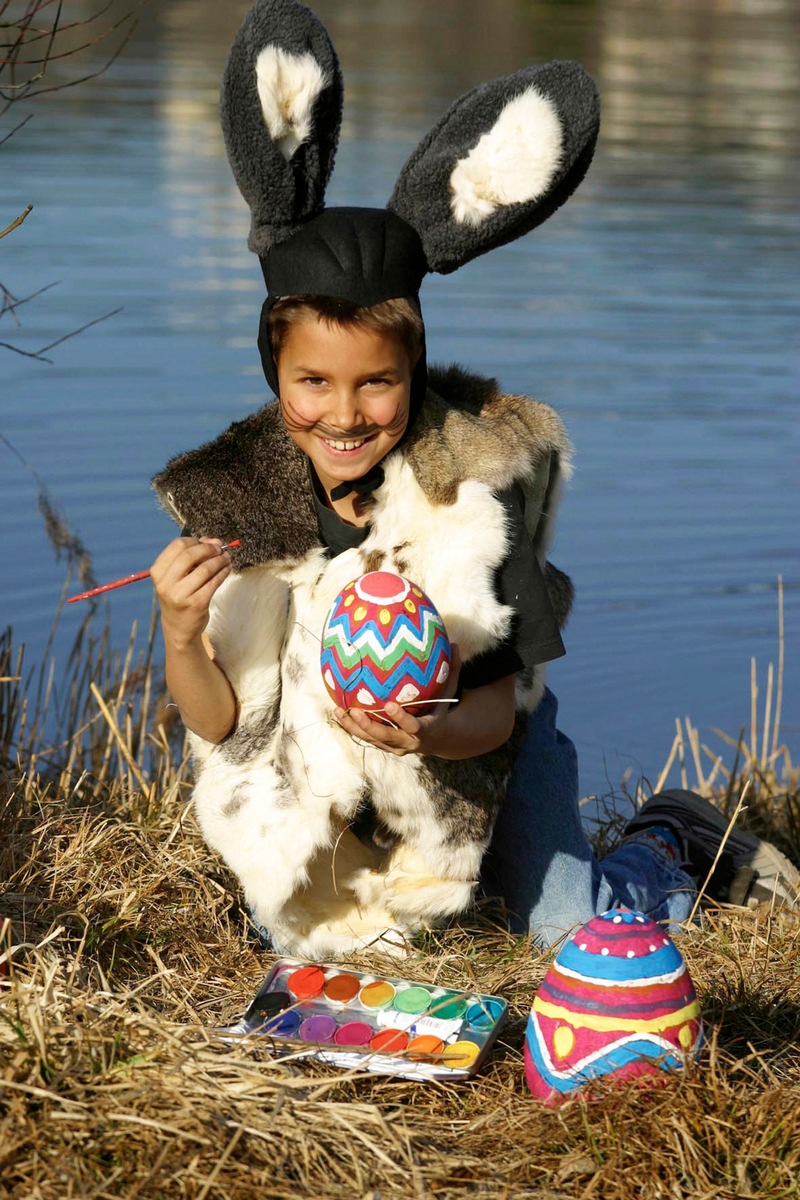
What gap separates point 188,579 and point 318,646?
1.16 ft

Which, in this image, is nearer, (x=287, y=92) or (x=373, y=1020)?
(x=373, y=1020)

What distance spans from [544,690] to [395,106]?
541 inches

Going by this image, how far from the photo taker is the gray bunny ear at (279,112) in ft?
10.3

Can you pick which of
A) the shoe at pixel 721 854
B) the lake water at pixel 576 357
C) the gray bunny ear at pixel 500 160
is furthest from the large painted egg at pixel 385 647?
the lake water at pixel 576 357

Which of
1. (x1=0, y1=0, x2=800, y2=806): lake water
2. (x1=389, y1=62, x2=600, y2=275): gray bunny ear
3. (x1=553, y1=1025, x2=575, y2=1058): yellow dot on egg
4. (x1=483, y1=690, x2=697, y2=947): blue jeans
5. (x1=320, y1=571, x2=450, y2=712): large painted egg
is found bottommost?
(x1=0, y1=0, x2=800, y2=806): lake water

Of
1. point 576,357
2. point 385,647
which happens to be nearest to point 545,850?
point 385,647

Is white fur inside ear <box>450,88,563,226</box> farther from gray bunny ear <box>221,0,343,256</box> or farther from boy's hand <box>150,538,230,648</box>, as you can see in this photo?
boy's hand <box>150,538,230,648</box>

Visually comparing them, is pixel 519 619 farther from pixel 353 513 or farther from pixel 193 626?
pixel 193 626

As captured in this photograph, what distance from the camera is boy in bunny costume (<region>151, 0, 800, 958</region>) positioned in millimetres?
3119

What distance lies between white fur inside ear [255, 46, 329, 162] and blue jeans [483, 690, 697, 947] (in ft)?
4.38

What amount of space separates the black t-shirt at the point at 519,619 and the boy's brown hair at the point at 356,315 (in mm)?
365

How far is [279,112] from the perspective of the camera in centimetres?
317

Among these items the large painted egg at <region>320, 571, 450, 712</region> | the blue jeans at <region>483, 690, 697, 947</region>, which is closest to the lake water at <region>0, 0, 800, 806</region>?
the blue jeans at <region>483, 690, 697, 947</region>

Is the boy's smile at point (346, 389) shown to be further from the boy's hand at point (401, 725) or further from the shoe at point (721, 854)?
the shoe at point (721, 854)
